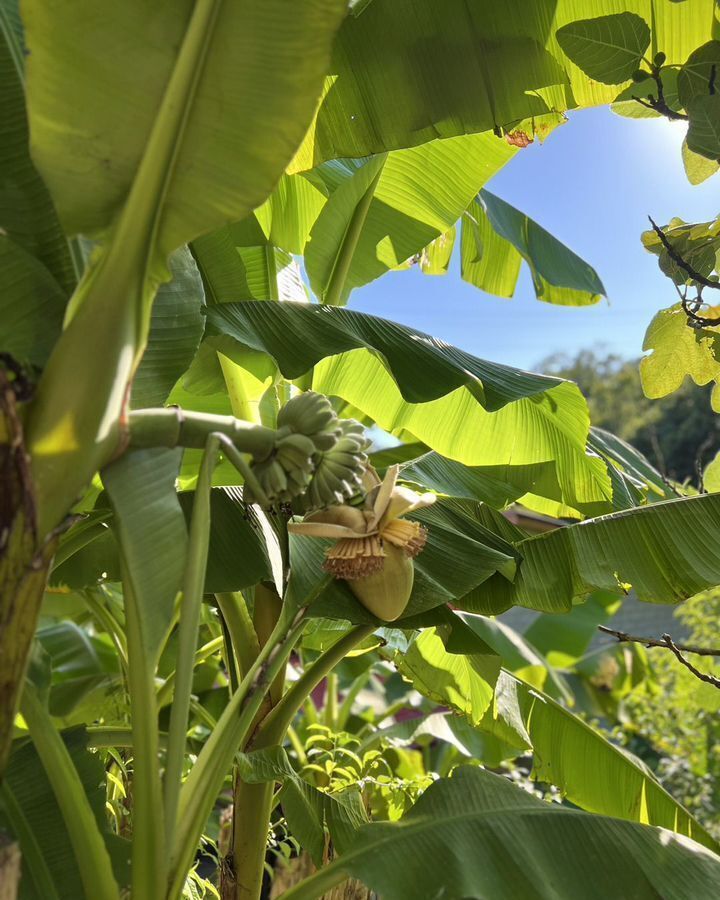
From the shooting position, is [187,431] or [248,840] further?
Answer: [248,840]

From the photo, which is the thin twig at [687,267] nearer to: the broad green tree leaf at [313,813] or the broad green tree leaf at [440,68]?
the broad green tree leaf at [440,68]

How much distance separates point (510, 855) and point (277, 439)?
2.25 ft

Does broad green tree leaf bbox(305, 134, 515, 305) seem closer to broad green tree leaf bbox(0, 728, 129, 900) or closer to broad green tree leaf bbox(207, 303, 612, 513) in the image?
broad green tree leaf bbox(207, 303, 612, 513)

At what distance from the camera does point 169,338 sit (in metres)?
1.11

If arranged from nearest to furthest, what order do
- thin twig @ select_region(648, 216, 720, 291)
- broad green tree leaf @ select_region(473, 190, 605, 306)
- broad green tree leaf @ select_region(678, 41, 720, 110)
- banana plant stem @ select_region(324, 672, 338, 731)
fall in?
broad green tree leaf @ select_region(678, 41, 720, 110)
thin twig @ select_region(648, 216, 720, 291)
broad green tree leaf @ select_region(473, 190, 605, 306)
banana plant stem @ select_region(324, 672, 338, 731)

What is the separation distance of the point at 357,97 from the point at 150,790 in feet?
3.73

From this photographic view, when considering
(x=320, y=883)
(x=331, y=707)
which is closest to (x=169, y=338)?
(x=320, y=883)

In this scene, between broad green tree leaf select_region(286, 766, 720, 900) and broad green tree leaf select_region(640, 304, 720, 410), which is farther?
broad green tree leaf select_region(640, 304, 720, 410)

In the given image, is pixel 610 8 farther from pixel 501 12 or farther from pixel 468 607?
pixel 468 607

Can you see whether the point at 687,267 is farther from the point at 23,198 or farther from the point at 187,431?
the point at 23,198

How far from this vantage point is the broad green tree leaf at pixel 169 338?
1.10 meters

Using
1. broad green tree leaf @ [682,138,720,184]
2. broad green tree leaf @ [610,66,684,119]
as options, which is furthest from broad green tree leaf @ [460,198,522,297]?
broad green tree leaf @ [682,138,720,184]

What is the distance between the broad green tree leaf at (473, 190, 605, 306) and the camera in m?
2.50

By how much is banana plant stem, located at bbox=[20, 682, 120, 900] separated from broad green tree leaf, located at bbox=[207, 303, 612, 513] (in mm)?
593
